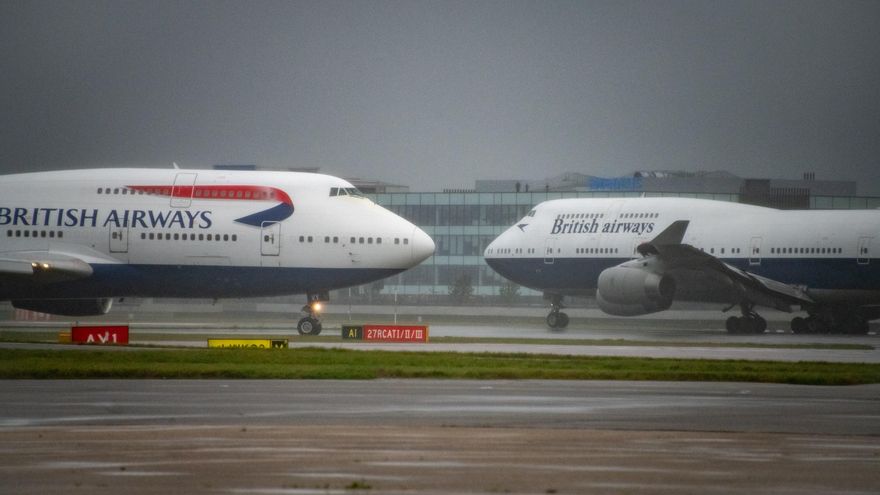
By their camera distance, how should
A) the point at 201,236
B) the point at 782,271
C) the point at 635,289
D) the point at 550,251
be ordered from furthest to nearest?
1. the point at 550,251
2. the point at 782,271
3. the point at 635,289
4. the point at 201,236

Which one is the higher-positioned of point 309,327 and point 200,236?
point 200,236

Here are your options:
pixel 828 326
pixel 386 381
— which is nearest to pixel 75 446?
pixel 386 381

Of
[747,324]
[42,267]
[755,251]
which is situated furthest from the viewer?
[747,324]

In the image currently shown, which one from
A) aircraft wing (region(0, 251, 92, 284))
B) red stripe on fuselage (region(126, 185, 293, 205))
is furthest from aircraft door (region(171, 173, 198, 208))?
aircraft wing (region(0, 251, 92, 284))

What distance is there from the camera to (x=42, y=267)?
4562cm

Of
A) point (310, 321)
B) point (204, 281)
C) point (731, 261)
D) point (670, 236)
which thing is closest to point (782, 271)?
point (731, 261)

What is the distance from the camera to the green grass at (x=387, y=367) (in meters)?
24.9

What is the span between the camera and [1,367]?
2548cm

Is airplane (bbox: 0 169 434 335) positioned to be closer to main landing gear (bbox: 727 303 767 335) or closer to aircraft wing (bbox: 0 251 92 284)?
aircraft wing (bbox: 0 251 92 284)

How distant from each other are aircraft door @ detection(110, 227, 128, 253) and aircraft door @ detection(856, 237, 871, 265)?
1031 inches

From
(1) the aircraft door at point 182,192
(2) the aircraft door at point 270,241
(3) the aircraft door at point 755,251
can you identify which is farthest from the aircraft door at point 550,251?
(1) the aircraft door at point 182,192

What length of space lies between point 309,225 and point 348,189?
2142 mm

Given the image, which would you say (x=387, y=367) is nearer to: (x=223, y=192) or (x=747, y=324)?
(x=223, y=192)

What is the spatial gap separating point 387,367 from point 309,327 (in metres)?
18.9
